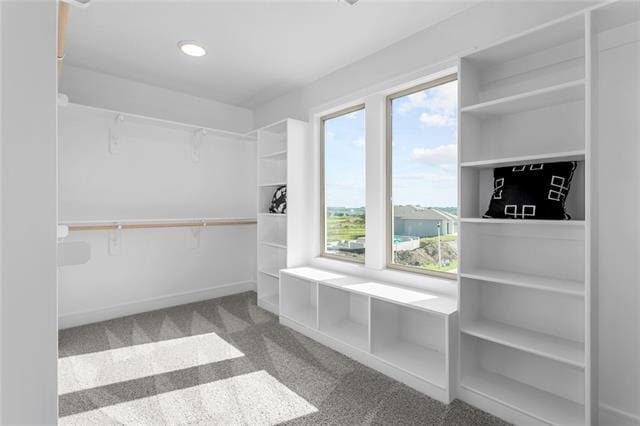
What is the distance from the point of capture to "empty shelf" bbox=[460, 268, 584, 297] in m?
1.63

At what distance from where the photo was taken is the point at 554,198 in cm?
176

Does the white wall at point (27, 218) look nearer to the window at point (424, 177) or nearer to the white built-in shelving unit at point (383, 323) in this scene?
the white built-in shelving unit at point (383, 323)

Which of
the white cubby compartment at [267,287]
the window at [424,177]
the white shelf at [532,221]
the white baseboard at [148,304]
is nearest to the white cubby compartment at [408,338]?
the window at [424,177]

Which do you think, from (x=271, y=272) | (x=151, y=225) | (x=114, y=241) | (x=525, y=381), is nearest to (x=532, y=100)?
(x=525, y=381)

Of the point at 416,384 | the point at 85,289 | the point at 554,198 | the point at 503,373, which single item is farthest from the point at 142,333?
the point at 554,198

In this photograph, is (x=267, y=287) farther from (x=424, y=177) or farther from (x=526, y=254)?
(x=526, y=254)

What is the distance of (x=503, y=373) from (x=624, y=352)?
641 millimetres

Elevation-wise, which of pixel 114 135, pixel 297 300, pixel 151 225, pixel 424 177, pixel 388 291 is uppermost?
pixel 114 135

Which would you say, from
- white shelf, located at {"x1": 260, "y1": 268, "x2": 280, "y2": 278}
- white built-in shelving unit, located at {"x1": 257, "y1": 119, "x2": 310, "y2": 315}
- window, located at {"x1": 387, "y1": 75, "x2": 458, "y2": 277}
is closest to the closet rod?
white built-in shelving unit, located at {"x1": 257, "y1": 119, "x2": 310, "y2": 315}

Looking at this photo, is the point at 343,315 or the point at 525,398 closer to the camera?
the point at 525,398

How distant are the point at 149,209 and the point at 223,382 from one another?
7.30 feet

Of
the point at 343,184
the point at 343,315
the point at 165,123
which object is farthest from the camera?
the point at 165,123

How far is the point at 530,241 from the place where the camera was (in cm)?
199

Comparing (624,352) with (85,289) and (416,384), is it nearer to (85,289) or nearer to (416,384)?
(416,384)
